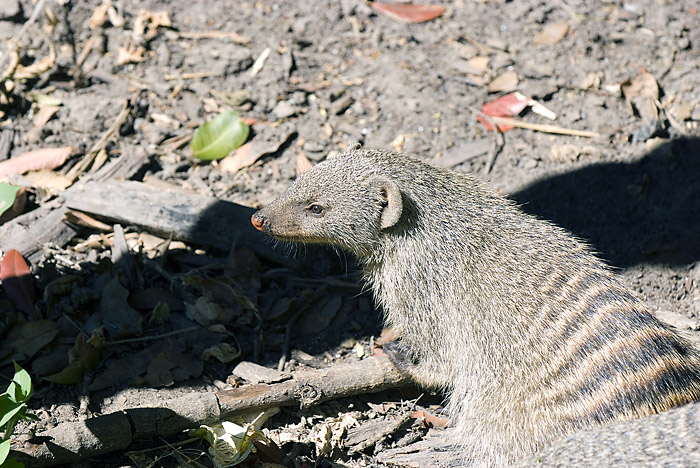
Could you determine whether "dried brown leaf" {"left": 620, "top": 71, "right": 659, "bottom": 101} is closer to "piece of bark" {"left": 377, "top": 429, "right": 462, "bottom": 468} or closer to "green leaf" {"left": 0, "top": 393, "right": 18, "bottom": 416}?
"piece of bark" {"left": 377, "top": 429, "right": 462, "bottom": 468}

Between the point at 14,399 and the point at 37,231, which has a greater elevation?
the point at 14,399

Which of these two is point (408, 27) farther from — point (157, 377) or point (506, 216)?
point (157, 377)

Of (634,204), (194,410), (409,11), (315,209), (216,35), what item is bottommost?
(194,410)

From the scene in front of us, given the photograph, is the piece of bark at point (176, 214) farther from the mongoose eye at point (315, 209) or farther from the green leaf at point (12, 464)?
the green leaf at point (12, 464)

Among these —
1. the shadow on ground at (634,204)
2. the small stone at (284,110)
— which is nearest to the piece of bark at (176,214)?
A: the small stone at (284,110)

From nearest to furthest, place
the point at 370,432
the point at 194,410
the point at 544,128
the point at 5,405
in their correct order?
the point at 5,405 → the point at 194,410 → the point at 370,432 → the point at 544,128

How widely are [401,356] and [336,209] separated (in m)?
0.94

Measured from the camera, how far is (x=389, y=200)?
355 centimetres

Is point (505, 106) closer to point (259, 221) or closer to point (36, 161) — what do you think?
point (259, 221)

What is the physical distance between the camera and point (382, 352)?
4.08m

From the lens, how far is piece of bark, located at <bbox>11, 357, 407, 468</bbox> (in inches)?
115

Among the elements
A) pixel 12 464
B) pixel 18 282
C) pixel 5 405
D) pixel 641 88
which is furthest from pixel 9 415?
pixel 641 88

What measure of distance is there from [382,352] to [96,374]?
1.66m

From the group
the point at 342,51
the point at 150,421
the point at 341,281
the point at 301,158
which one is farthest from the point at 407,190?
the point at 342,51
